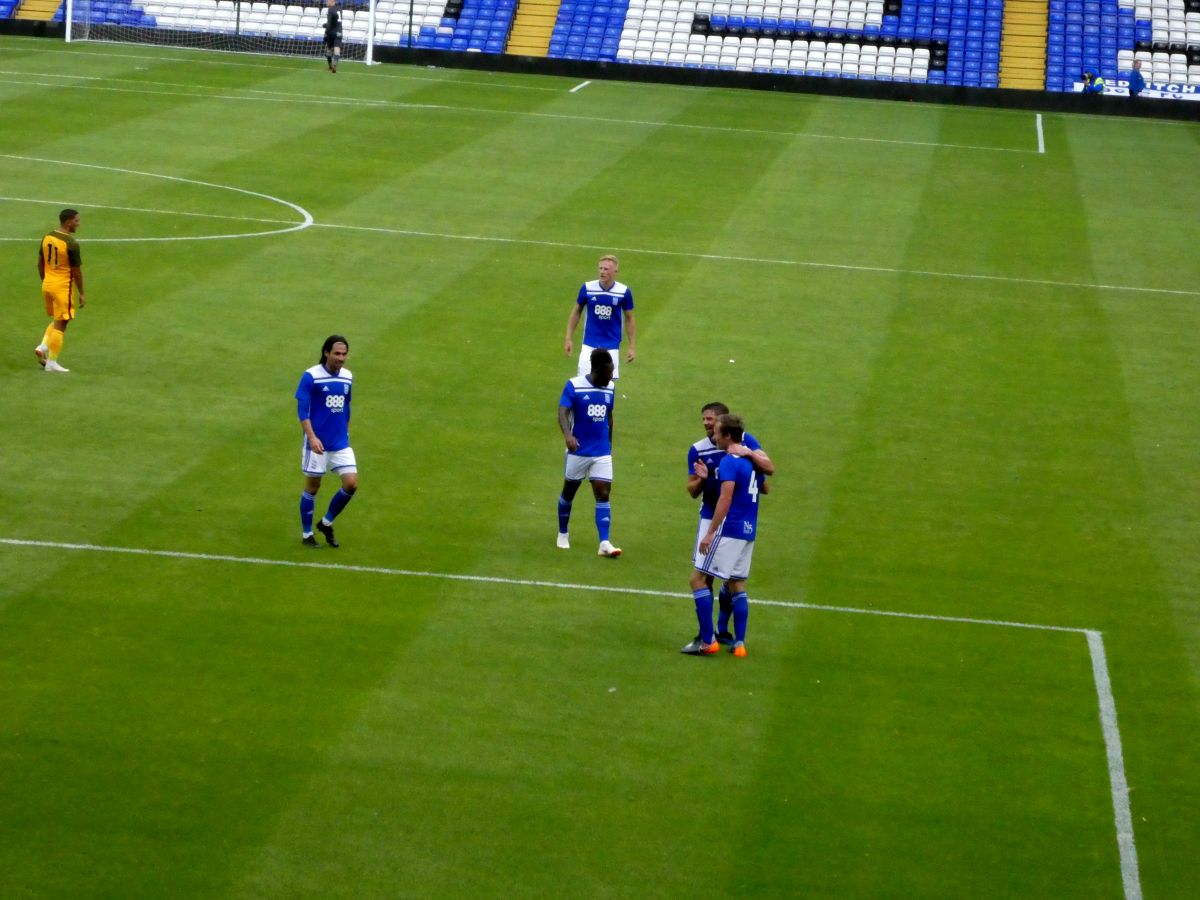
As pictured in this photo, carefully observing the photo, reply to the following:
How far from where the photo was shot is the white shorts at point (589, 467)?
565 inches

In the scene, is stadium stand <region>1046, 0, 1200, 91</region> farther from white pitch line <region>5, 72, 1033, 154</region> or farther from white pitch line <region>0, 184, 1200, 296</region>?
white pitch line <region>0, 184, 1200, 296</region>

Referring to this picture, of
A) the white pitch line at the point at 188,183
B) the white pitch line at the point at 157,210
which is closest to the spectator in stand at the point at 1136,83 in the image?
the white pitch line at the point at 188,183

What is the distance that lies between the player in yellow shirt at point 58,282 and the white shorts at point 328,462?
611 centimetres

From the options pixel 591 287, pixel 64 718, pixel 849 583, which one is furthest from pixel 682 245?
pixel 64 718

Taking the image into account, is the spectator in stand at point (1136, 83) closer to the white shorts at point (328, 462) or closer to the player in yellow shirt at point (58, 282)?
the player in yellow shirt at point (58, 282)

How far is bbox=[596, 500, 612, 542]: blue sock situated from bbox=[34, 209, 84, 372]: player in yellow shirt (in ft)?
25.5

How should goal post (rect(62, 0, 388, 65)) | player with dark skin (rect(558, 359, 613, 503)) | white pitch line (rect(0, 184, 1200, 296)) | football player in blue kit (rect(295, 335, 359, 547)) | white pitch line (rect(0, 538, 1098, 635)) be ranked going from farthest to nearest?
1. goal post (rect(62, 0, 388, 65))
2. white pitch line (rect(0, 184, 1200, 296))
3. player with dark skin (rect(558, 359, 613, 503))
4. football player in blue kit (rect(295, 335, 359, 547))
5. white pitch line (rect(0, 538, 1098, 635))

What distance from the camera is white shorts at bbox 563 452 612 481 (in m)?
14.4

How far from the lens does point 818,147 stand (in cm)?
3581

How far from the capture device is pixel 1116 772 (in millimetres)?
10828

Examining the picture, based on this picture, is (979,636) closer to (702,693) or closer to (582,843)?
(702,693)

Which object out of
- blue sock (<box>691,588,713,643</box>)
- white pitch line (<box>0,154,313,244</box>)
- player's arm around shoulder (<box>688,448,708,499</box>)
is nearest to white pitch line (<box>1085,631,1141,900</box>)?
blue sock (<box>691,588,713,643</box>)

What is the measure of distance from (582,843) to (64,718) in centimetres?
366

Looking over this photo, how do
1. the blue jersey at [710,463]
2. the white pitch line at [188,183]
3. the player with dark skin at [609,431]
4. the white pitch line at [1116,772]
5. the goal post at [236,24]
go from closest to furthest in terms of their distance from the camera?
the white pitch line at [1116,772] < the blue jersey at [710,463] < the player with dark skin at [609,431] < the white pitch line at [188,183] < the goal post at [236,24]
